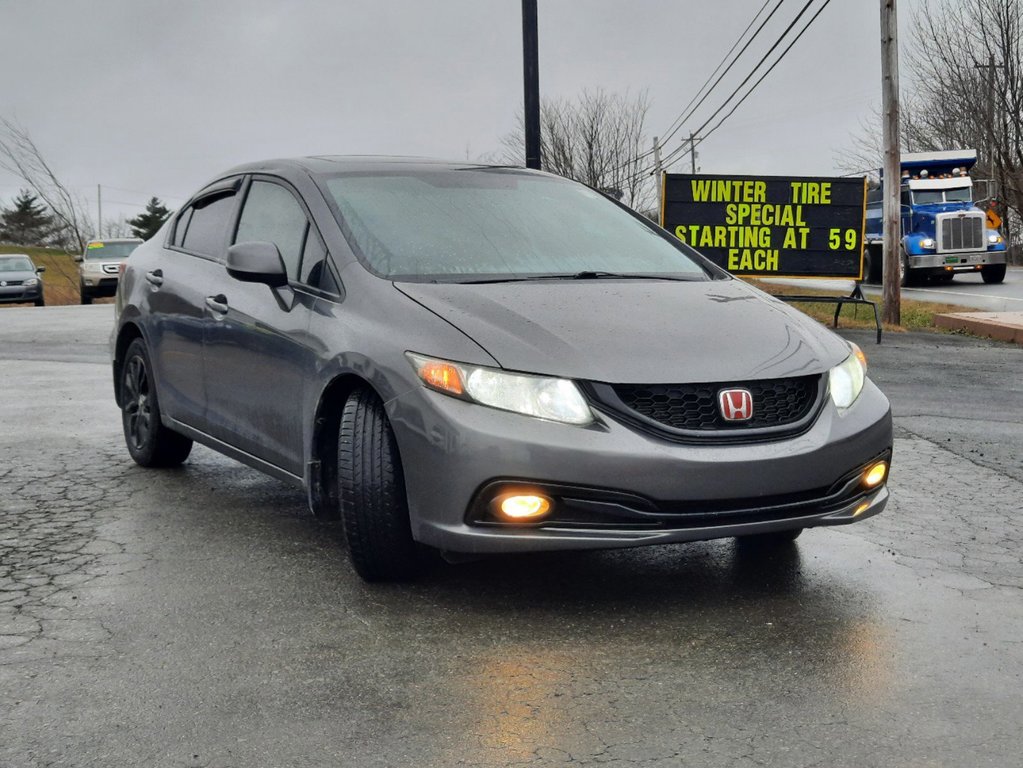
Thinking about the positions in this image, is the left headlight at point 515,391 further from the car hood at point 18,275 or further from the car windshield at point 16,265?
the car windshield at point 16,265

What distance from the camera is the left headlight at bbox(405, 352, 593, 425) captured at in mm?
3920

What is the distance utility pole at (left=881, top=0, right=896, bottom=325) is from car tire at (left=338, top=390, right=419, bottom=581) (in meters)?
14.0

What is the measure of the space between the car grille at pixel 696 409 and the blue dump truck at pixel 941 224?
2359 cm

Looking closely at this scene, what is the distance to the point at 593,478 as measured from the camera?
3.88 metres

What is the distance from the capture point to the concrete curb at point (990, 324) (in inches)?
575

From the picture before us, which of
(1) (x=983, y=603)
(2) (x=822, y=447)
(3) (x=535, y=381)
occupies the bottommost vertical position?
(1) (x=983, y=603)

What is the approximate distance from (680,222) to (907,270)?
40.9 feet

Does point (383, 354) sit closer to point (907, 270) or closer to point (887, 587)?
point (887, 587)

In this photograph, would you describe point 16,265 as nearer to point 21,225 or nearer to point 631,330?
point 631,330

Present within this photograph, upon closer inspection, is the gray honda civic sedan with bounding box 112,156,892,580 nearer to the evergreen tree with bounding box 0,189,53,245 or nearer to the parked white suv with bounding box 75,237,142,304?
the parked white suv with bounding box 75,237,142,304

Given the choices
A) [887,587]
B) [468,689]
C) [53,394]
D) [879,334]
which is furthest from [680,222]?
[468,689]

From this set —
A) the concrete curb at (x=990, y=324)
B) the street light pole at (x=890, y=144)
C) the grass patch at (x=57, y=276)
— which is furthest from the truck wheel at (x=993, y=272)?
the grass patch at (x=57, y=276)

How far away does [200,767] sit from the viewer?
119 inches

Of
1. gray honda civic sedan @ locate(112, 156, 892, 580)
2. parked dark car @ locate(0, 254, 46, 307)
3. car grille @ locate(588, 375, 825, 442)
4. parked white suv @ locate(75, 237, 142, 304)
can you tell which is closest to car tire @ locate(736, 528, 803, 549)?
gray honda civic sedan @ locate(112, 156, 892, 580)
